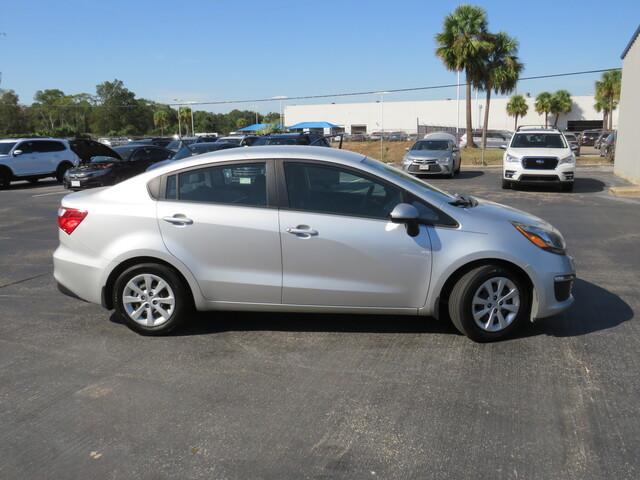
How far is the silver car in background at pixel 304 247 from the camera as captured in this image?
4.63 meters

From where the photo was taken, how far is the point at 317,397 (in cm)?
388

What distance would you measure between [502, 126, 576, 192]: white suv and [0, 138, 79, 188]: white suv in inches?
644

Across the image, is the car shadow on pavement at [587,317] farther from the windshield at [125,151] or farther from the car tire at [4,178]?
the car tire at [4,178]

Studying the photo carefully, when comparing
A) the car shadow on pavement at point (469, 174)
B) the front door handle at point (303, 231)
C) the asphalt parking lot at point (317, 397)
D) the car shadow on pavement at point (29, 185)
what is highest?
the front door handle at point (303, 231)

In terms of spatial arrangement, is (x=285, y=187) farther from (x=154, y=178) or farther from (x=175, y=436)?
(x=175, y=436)

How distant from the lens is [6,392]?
402 cm

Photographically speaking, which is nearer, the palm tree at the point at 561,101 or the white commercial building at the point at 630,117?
the white commercial building at the point at 630,117

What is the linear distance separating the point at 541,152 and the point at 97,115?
99159 mm

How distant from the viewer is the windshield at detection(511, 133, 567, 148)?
1684 cm

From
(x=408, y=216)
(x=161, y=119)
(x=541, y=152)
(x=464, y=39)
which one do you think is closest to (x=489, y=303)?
(x=408, y=216)

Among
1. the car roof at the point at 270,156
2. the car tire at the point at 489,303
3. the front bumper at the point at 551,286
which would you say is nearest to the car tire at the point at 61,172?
the car roof at the point at 270,156

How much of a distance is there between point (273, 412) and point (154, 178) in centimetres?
236

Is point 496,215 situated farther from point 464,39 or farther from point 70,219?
point 464,39

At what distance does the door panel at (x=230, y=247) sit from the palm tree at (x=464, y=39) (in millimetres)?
33851
